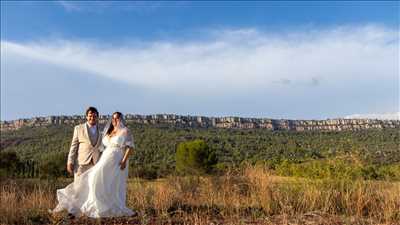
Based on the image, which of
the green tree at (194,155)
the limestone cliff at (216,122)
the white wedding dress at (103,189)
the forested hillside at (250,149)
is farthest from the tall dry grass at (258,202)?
the limestone cliff at (216,122)

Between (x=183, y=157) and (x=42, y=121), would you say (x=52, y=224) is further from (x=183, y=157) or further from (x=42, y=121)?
(x=42, y=121)

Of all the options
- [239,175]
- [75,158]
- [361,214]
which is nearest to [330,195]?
[361,214]

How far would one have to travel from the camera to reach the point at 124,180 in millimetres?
7059

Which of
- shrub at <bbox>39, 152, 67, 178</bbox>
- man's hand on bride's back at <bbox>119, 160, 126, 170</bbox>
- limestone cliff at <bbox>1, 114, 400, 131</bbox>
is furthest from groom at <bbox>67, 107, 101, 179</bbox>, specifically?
limestone cliff at <bbox>1, 114, 400, 131</bbox>

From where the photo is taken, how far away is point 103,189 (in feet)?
22.1

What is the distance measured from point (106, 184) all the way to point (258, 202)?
257cm

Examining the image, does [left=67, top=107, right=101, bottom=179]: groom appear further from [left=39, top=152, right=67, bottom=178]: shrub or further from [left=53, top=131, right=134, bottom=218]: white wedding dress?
[left=39, top=152, right=67, bottom=178]: shrub

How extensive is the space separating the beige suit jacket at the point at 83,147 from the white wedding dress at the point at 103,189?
151mm

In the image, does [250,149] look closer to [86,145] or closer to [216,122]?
[216,122]

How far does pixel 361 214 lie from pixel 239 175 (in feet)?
9.02

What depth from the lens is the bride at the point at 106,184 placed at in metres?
6.59

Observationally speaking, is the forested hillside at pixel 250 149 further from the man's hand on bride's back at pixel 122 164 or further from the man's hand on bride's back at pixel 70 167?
the man's hand on bride's back at pixel 70 167

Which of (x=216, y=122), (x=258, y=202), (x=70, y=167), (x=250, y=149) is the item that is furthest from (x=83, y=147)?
(x=216, y=122)

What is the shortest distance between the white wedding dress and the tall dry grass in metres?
0.36
